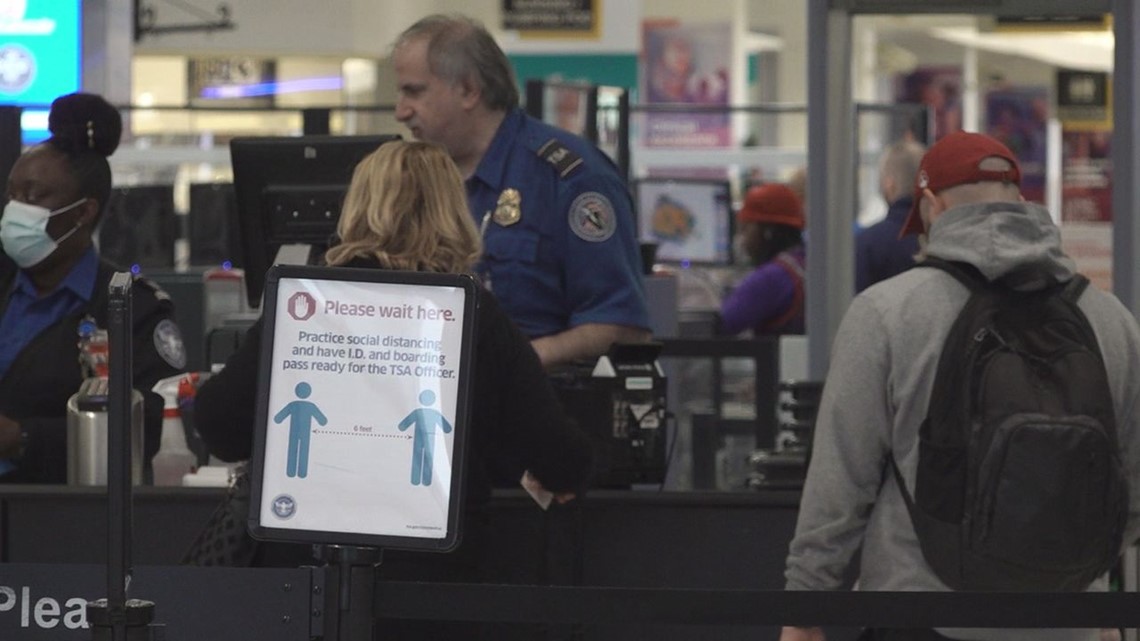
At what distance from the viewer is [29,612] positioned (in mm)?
2891

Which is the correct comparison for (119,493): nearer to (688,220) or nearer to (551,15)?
(688,220)

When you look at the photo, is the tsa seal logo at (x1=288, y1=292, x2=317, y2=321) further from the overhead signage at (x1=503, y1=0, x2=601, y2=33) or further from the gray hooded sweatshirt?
the overhead signage at (x1=503, y1=0, x2=601, y2=33)

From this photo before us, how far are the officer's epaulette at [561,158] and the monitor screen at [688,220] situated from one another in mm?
6766

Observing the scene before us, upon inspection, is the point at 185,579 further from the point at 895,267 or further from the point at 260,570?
the point at 895,267

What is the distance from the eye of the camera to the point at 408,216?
121 inches

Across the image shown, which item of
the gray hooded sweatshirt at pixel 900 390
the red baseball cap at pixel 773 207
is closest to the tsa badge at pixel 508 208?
the gray hooded sweatshirt at pixel 900 390

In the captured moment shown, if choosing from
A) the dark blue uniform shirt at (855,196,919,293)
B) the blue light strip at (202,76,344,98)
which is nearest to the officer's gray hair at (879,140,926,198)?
the dark blue uniform shirt at (855,196,919,293)

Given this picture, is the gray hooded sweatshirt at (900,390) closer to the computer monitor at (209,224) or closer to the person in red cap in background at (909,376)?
the person in red cap in background at (909,376)

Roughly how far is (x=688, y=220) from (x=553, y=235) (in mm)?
6886

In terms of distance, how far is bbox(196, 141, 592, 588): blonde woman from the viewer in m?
3.03

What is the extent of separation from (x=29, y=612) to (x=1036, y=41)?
2266 centimetres

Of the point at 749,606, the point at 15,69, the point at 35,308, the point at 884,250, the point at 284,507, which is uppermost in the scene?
the point at 15,69

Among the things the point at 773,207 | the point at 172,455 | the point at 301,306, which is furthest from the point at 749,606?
the point at 773,207

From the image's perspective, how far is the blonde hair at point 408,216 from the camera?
10.0 ft
